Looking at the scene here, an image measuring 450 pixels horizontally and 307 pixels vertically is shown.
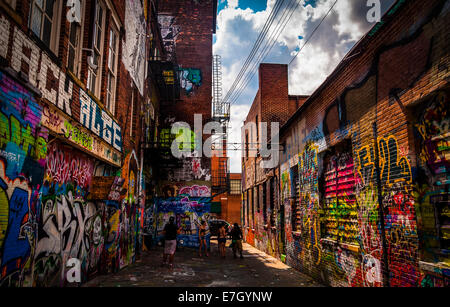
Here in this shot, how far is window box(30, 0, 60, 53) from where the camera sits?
4945 millimetres

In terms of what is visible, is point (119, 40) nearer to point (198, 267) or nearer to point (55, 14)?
point (55, 14)

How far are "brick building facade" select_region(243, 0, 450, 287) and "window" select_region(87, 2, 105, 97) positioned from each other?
19.2 ft

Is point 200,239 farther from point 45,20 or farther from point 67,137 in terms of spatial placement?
point 45,20

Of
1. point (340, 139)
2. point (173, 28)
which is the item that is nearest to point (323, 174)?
point (340, 139)

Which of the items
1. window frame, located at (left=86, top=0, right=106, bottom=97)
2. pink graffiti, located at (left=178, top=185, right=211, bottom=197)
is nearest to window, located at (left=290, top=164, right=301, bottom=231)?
pink graffiti, located at (left=178, top=185, right=211, bottom=197)

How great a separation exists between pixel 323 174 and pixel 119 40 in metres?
7.21

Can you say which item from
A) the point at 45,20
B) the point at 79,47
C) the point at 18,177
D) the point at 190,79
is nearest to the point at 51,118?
the point at 18,177

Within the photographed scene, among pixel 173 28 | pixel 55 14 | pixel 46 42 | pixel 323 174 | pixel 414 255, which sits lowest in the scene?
pixel 414 255

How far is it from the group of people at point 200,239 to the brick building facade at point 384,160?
4.23m

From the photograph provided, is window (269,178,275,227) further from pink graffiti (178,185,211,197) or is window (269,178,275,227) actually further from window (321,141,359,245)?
window (321,141,359,245)

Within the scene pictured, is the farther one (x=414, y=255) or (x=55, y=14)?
(x=55, y=14)

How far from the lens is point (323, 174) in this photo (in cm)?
883

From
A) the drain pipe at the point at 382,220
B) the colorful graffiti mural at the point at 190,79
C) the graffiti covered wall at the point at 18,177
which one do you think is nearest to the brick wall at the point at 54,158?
the graffiti covered wall at the point at 18,177

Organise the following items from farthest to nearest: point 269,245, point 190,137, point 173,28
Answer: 1. point 173,28
2. point 190,137
3. point 269,245
